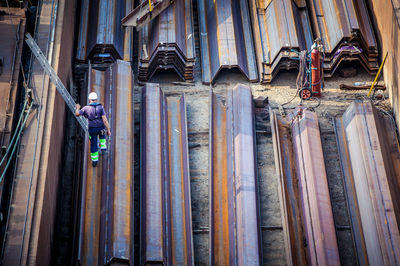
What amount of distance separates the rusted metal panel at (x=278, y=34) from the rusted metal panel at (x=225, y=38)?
0.71 ft

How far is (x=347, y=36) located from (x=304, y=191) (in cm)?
438

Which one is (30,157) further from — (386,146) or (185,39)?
(386,146)

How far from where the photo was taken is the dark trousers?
27.9 ft

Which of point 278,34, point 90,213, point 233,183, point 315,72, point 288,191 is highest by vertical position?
point 278,34

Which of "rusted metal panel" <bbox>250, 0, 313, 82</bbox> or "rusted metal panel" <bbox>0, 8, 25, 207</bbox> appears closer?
"rusted metal panel" <bbox>0, 8, 25, 207</bbox>

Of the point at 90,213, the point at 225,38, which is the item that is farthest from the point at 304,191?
the point at 225,38

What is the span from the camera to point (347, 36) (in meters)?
11.4

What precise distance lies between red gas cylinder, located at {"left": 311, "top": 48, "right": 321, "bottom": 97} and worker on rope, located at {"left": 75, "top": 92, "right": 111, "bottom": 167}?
16.1ft

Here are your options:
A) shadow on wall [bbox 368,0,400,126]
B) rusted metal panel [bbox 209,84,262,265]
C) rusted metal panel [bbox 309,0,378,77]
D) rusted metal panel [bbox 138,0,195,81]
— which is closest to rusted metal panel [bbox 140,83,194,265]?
rusted metal panel [bbox 209,84,262,265]

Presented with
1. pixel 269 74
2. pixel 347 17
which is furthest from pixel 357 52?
pixel 269 74

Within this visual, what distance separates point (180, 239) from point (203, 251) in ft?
1.78

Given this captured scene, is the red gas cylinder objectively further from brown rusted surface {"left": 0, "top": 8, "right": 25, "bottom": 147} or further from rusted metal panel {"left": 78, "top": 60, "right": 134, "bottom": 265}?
brown rusted surface {"left": 0, "top": 8, "right": 25, "bottom": 147}

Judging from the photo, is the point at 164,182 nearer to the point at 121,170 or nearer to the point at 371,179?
the point at 121,170

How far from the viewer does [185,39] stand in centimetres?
1168
